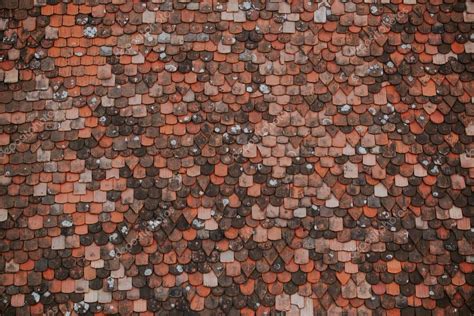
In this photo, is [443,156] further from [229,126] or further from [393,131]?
[229,126]

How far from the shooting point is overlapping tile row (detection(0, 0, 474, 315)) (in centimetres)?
812

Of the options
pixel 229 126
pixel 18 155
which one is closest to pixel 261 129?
pixel 229 126

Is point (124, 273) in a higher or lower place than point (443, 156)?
lower

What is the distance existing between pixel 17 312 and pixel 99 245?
3.46 feet

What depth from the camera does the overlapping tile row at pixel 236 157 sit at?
8125mm

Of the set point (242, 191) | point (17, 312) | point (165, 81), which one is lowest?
point (17, 312)

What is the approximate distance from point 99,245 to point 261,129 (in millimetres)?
2094

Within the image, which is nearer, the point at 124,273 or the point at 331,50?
the point at 124,273

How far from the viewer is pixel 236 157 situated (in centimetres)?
843

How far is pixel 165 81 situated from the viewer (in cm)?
862

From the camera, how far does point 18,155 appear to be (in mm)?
8477

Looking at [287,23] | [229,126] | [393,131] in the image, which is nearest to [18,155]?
[229,126]

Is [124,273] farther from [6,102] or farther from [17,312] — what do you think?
[6,102]

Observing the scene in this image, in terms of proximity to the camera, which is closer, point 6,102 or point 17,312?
point 17,312
